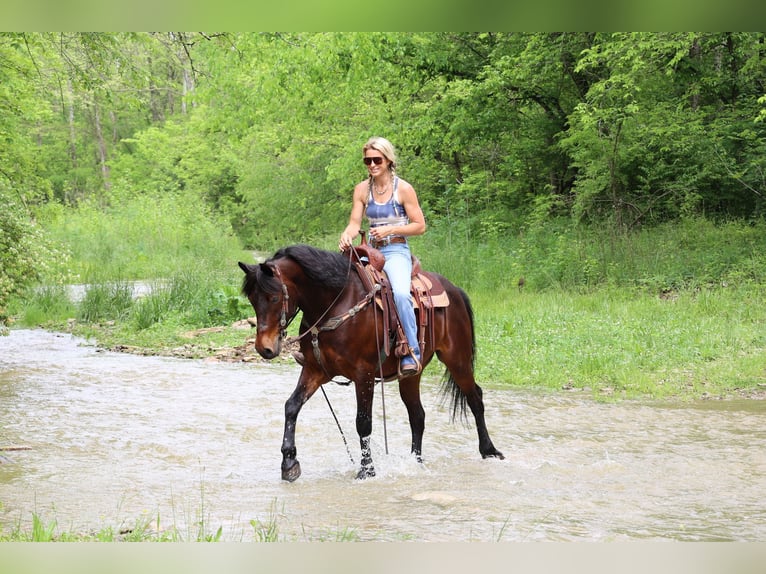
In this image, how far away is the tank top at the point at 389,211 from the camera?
691 centimetres

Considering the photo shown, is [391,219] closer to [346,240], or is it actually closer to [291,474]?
[346,240]

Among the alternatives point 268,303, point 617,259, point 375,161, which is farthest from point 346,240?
point 617,259

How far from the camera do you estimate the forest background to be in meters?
11.5

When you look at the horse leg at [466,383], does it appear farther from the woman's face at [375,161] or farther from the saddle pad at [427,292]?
the woman's face at [375,161]

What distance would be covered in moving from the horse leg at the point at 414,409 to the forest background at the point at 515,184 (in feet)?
12.4

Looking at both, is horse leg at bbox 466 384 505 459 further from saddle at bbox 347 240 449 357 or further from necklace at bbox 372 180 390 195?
necklace at bbox 372 180 390 195

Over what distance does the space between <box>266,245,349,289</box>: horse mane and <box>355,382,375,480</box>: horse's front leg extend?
2.86ft

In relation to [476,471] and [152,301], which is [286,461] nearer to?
[476,471]

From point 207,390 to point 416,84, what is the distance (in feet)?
47.0

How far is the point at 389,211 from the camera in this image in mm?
6961

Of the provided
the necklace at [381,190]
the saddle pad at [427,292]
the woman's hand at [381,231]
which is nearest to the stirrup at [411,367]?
the saddle pad at [427,292]

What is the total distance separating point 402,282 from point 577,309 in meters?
8.51

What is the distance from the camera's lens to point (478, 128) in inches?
853

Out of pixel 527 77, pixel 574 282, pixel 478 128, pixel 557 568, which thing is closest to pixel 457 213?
pixel 478 128
